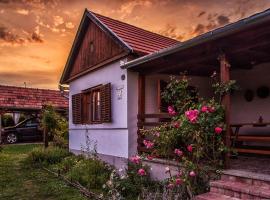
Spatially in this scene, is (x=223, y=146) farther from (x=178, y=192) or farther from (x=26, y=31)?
(x=26, y=31)

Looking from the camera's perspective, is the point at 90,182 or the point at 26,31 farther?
the point at 26,31

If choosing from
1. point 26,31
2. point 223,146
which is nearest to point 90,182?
point 223,146

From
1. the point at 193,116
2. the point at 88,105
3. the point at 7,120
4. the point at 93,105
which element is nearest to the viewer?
the point at 193,116

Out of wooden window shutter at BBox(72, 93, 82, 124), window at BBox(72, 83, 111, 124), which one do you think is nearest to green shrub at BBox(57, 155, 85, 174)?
window at BBox(72, 83, 111, 124)

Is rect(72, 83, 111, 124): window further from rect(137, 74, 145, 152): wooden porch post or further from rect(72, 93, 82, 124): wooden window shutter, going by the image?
rect(137, 74, 145, 152): wooden porch post

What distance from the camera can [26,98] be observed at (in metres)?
23.6

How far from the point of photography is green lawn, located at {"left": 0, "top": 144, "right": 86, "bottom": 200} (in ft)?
23.0

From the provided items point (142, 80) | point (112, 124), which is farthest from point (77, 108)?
point (142, 80)

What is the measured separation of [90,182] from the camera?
7.73 meters

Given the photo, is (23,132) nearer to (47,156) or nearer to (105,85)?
(47,156)

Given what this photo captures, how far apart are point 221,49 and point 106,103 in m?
4.63

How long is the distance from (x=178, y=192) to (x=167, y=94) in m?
2.29

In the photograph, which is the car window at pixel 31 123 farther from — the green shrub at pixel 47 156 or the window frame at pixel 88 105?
the window frame at pixel 88 105

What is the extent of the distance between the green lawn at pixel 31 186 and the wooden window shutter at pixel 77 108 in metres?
2.56
